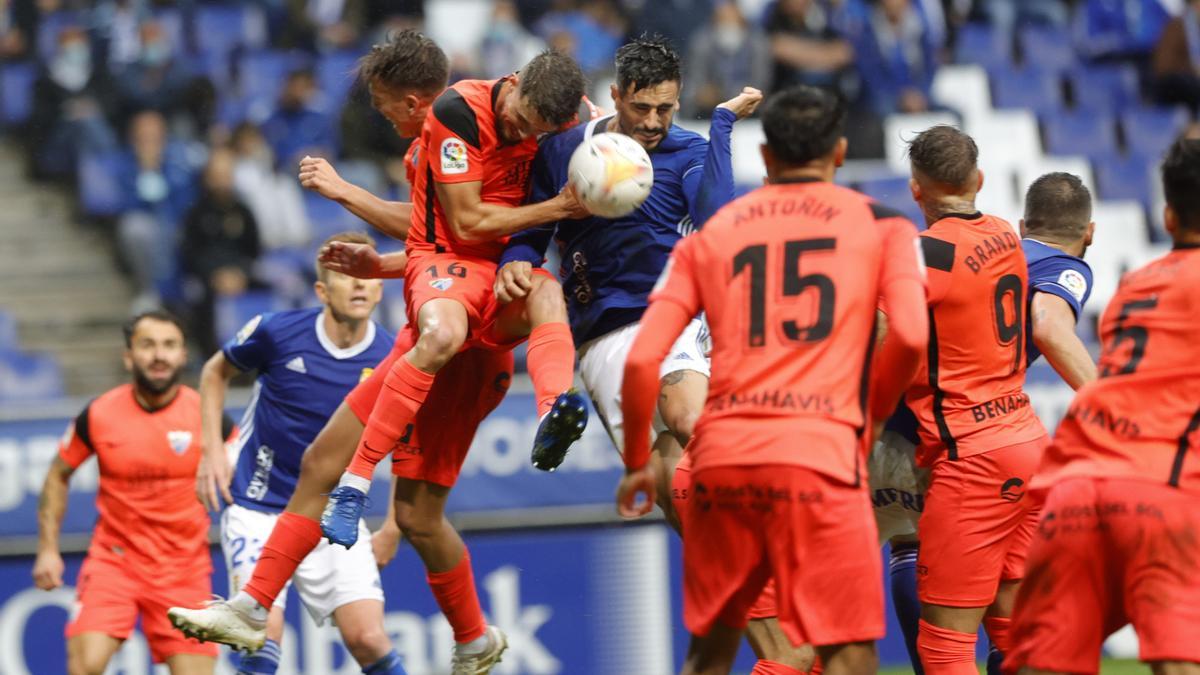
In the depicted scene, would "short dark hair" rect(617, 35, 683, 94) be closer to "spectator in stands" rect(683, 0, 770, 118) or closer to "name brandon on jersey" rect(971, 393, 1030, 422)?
"name brandon on jersey" rect(971, 393, 1030, 422)

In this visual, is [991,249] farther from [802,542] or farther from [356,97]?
[356,97]

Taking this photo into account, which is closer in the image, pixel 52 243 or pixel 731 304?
pixel 731 304

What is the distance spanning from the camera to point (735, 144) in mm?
16031

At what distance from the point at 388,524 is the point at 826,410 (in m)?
4.10

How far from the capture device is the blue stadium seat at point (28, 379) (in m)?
13.7

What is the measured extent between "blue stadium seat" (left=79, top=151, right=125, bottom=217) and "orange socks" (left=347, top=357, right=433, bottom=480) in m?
9.03

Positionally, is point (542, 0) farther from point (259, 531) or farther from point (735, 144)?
point (259, 531)

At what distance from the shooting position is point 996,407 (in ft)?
22.5

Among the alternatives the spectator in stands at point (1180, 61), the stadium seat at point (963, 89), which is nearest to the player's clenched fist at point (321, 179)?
the stadium seat at point (963, 89)

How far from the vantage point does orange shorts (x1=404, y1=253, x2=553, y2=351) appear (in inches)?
281

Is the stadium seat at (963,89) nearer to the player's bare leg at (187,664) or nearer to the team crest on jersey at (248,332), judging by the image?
the team crest on jersey at (248,332)

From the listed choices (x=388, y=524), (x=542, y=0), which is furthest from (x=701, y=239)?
(x=542, y=0)

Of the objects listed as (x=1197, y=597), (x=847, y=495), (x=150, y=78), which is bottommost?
(x=1197, y=597)

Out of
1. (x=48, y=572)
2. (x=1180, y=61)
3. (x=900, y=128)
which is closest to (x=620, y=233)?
(x=48, y=572)
